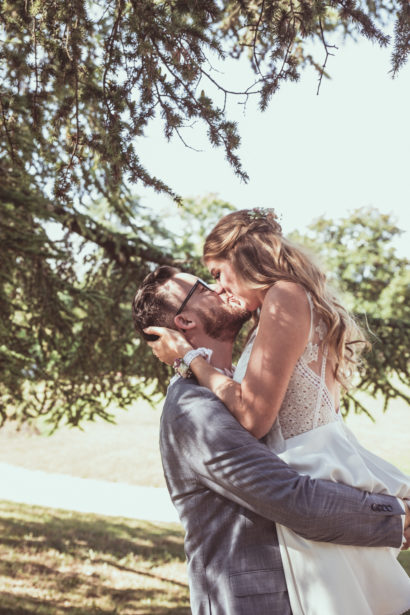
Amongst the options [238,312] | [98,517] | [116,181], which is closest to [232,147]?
[116,181]

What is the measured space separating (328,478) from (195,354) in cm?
67

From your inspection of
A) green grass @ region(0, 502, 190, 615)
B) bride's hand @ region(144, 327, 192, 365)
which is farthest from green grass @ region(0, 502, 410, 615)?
bride's hand @ region(144, 327, 192, 365)

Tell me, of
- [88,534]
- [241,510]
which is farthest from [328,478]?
[88,534]

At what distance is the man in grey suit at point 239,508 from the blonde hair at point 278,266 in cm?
52

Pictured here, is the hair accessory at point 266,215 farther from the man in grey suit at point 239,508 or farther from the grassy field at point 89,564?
the grassy field at point 89,564

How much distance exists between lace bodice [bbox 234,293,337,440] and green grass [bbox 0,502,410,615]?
5397 millimetres

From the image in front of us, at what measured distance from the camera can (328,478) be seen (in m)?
1.99

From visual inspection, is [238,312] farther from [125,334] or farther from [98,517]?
[98,517]

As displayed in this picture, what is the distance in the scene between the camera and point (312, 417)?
2.20 metres

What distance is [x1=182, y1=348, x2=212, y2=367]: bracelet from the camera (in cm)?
230

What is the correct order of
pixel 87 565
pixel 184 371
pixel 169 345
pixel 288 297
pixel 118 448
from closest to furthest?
pixel 288 297, pixel 184 371, pixel 169 345, pixel 87 565, pixel 118 448

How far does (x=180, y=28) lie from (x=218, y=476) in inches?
78.7

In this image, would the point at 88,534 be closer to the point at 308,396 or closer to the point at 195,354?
the point at 195,354

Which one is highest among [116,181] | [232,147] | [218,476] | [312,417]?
[232,147]
